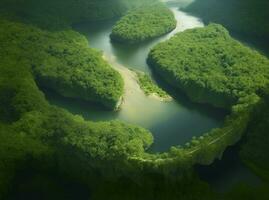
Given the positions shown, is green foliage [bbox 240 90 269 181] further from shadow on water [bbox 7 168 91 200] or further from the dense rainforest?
shadow on water [bbox 7 168 91 200]

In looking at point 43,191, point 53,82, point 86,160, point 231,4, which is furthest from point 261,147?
point 231,4

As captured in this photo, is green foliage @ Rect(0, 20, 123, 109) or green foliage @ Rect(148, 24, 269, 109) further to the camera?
green foliage @ Rect(0, 20, 123, 109)

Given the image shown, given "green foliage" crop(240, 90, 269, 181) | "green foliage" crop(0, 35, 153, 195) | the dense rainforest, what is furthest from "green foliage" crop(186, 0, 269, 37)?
"green foliage" crop(0, 35, 153, 195)

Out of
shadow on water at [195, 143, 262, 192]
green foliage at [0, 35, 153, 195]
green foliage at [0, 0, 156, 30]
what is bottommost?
green foliage at [0, 0, 156, 30]

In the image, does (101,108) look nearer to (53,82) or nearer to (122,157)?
(53,82)

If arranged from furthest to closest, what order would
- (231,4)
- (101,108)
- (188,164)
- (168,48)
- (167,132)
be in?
1. (231,4)
2. (168,48)
3. (101,108)
4. (167,132)
5. (188,164)
